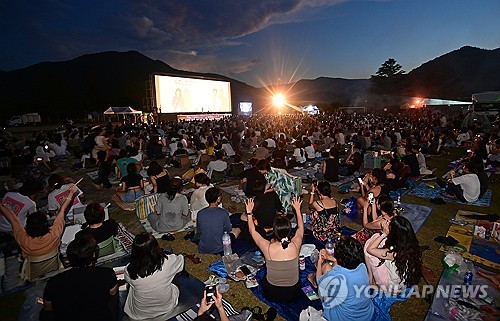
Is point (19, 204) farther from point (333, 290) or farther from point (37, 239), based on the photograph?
point (333, 290)

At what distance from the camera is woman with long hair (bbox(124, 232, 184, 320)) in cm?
299

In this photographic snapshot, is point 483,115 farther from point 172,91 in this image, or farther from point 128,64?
point 128,64

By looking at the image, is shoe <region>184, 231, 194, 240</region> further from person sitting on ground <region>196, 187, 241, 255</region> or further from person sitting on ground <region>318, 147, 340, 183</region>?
person sitting on ground <region>318, 147, 340, 183</region>

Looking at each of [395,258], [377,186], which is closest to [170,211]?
[395,258]

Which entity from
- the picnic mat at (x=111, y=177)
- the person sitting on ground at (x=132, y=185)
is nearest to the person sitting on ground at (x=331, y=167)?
the person sitting on ground at (x=132, y=185)

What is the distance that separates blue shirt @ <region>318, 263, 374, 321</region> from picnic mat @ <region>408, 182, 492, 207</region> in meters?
6.02

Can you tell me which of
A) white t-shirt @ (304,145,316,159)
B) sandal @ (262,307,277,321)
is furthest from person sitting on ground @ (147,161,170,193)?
white t-shirt @ (304,145,316,159)

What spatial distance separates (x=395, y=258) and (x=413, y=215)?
12.5 feet

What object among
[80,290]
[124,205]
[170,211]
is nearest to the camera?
[80,290]

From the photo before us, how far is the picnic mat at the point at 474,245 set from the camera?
4.49m

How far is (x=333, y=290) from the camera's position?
2857 millimetres

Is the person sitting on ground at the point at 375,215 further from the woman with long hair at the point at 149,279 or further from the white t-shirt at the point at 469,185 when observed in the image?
the white t-shirt at the point at 469,185

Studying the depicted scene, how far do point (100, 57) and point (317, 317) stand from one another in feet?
660

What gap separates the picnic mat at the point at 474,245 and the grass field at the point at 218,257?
0.22 m
